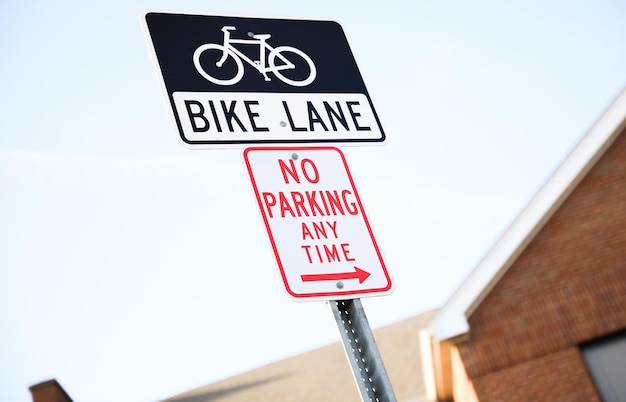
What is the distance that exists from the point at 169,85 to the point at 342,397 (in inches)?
554

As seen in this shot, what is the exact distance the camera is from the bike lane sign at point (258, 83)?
3025 mm

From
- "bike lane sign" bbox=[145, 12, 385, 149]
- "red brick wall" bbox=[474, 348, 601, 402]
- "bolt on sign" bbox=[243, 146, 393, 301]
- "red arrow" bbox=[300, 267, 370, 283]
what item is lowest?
"red brick wall" bbox=[474, 348, 601, 402]

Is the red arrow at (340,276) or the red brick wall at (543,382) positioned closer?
the red arrow at (340,276)

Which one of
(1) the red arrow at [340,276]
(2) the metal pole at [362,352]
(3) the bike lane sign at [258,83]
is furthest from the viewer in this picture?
(3) the bike lane sign at [258,83]

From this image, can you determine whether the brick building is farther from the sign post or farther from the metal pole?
the metal pole

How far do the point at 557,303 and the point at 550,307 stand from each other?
4.8 inches

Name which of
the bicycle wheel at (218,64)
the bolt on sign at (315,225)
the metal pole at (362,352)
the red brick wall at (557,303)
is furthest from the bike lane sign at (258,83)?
the red brick wall at (557,303)

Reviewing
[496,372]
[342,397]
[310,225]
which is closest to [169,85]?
[310,225]

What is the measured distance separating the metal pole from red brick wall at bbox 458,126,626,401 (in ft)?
27.6

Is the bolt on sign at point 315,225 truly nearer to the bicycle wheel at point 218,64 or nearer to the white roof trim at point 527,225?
the bicycle wheel at point 218,64

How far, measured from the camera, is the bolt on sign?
2.65 m

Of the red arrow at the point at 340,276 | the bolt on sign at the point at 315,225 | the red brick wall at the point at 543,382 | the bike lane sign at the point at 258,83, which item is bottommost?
the red brick wall at the point at 543,382

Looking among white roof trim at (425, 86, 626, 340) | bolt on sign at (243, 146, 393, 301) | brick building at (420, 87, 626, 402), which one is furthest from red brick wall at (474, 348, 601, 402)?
bolt on sign at (243, 146, 393, 301)

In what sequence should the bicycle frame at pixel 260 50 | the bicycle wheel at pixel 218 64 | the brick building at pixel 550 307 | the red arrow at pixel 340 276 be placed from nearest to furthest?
1. the red arrow at pixel 340 276
2. the bicycle wheel at pixel 218 64
3. the bicycle frame at pixel 260 50
4. the brick building at pixel 550 307
